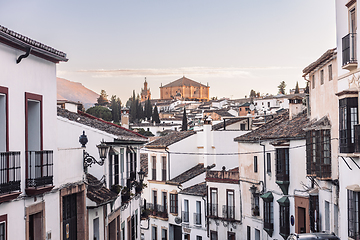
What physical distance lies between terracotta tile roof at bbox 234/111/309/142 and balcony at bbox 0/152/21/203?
14044mm

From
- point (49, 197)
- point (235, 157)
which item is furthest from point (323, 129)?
point (235, 157)

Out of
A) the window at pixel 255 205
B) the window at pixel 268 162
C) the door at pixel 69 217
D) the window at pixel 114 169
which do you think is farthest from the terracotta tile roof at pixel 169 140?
the door at pixel 69 217

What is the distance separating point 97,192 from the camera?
17797 millimetres

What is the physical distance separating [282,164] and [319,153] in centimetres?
621

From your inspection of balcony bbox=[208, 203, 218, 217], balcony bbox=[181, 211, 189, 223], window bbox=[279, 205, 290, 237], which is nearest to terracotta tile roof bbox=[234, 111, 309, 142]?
window bbox=[279, 205, 290, 237]

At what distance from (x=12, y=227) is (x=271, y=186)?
1786 cm

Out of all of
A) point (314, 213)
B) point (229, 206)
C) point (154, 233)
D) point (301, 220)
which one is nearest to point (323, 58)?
point (314, 213)

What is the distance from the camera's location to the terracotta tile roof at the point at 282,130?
78.4 ft

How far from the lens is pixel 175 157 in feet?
138

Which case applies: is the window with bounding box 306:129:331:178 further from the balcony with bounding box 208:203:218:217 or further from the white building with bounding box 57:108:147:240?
the balcony with bounding box 208:203:218:217

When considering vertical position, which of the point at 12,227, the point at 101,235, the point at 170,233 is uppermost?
the point at 12,227

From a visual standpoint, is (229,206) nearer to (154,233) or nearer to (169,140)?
(169,140)

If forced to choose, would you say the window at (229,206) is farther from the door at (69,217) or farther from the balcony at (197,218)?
the door at (69,217)

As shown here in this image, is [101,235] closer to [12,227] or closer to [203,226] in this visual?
[12,227]
